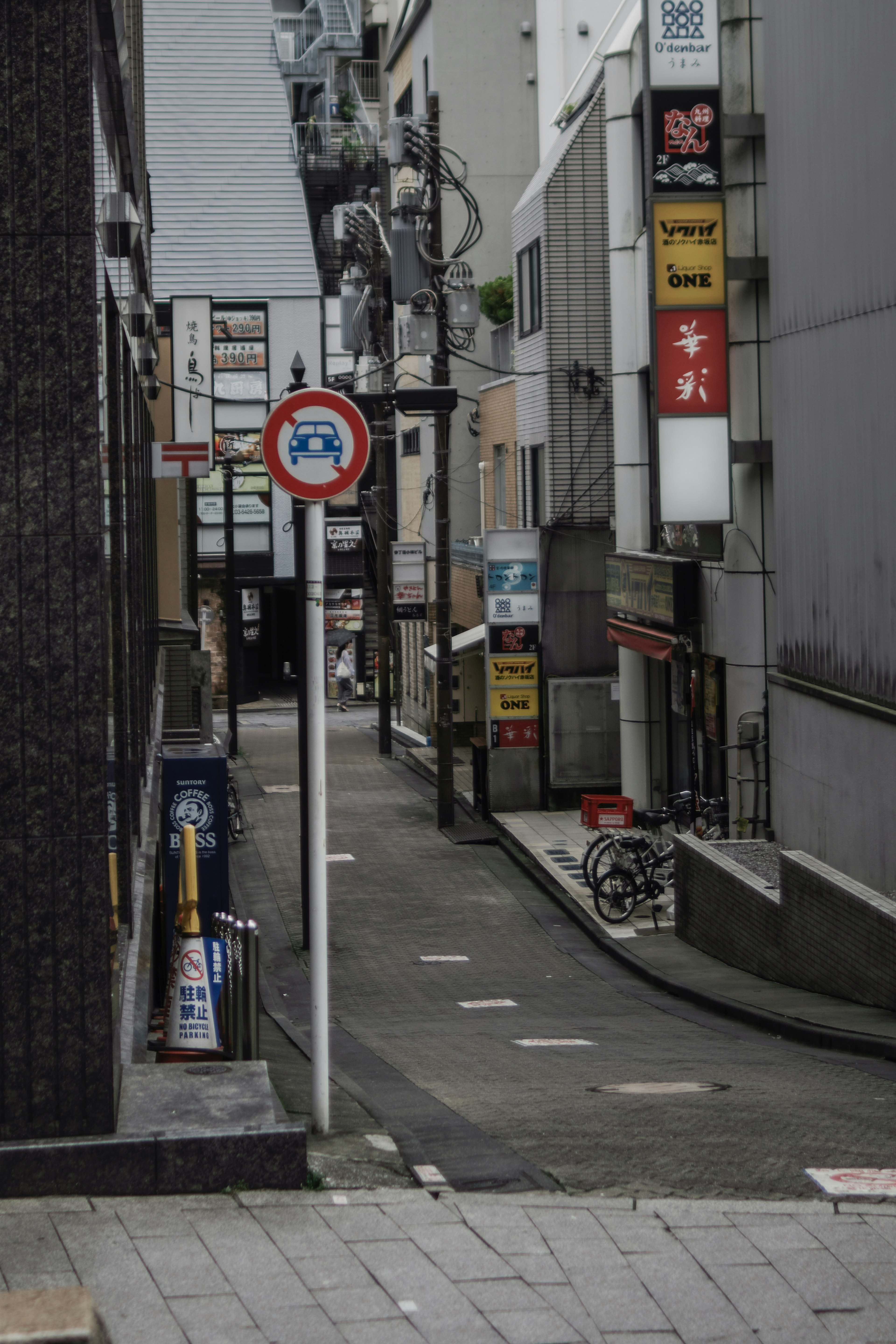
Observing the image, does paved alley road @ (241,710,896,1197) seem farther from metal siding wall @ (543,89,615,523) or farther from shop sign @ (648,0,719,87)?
shop sign @ (648,0,719,87)

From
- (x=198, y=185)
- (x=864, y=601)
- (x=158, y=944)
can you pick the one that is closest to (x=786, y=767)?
(x=864, y=601)

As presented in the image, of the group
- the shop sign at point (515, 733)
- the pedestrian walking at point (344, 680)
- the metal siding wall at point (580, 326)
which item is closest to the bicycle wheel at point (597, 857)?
the shop sign at point (515, 733)

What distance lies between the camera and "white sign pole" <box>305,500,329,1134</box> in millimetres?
6945

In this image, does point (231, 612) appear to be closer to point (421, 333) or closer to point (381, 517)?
point (381, 517)

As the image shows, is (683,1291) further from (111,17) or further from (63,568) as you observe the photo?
(111,17)

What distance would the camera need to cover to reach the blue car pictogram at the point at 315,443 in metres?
7.31

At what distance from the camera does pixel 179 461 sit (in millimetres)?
20938

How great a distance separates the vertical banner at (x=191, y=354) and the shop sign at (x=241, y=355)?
1058 centimetres

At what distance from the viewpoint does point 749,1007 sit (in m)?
13.6

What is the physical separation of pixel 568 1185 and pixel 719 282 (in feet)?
52.2

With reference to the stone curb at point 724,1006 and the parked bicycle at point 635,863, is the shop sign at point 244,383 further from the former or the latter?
the parked bicycle at point 635,863

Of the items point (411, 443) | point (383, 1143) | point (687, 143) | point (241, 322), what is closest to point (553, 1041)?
point (383, 1143)

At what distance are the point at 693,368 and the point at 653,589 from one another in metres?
4.62

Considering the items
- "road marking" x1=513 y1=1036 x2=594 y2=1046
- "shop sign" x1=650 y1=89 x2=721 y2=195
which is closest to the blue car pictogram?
"road marking" x1=513 y1=1036 x2=594 y2=1046
